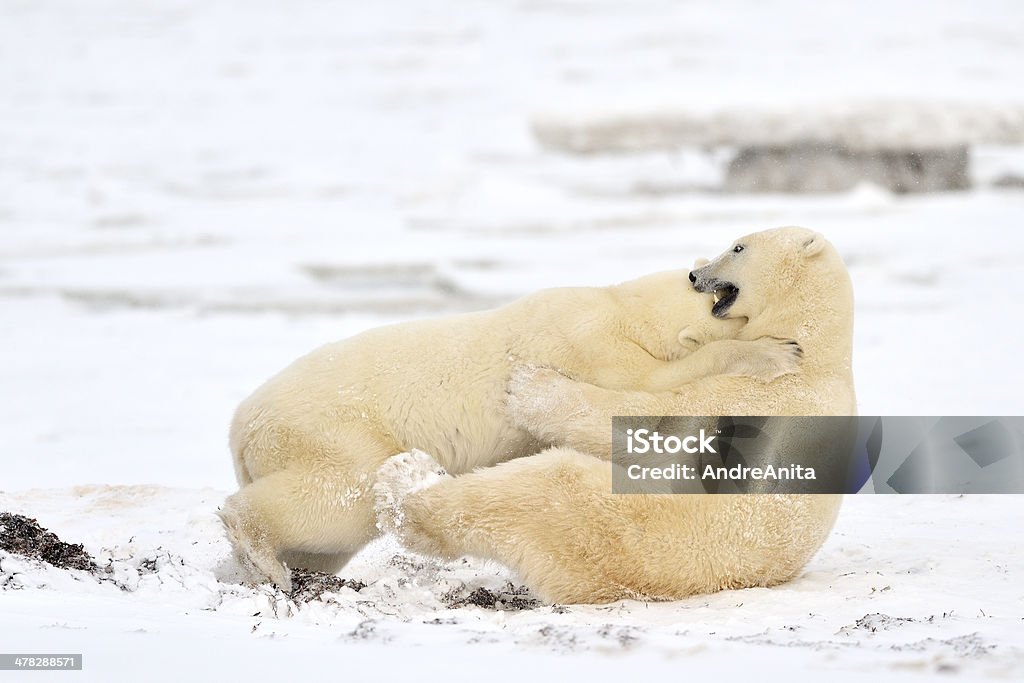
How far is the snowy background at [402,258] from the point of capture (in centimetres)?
301

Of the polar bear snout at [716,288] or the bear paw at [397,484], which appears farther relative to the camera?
the polar bear snout at [716,288]

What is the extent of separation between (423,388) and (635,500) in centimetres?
83

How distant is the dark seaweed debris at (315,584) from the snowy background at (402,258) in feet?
0.41

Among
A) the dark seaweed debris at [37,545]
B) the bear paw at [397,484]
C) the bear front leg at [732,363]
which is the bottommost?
the dark seaweed debris at [37,545]

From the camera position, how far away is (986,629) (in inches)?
121

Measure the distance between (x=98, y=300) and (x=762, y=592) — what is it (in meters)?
7.94

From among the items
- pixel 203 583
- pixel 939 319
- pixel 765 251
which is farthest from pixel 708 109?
pixel 203 583

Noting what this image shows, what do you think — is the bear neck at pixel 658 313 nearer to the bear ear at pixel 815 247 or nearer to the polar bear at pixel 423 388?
the polar bear at pixel 423 388

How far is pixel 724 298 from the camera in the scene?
4215 millimetres

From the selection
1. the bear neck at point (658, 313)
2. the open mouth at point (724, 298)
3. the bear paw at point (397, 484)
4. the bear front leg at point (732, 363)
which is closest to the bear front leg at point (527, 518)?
the bear paw at point (397, 484)

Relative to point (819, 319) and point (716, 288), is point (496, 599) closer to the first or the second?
point (716, 288)

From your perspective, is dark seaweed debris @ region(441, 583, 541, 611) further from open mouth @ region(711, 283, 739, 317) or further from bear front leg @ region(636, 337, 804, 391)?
open mouth @ region(711, 283, 739, 317)

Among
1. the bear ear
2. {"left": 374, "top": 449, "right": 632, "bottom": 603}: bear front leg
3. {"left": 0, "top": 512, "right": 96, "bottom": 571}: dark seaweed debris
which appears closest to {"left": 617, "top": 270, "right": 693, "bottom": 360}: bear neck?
the bear ear

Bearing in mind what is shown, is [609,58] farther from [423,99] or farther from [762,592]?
[762,592]
